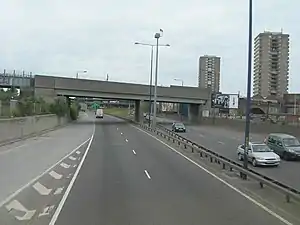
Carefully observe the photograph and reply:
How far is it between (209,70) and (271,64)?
2396cm

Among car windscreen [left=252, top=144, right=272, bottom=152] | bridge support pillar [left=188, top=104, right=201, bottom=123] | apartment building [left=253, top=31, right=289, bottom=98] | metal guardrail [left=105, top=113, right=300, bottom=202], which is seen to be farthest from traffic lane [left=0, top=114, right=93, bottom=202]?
apartment building [left=253, top=31, right=289, bottom=98]

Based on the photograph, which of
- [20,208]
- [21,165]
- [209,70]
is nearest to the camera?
[20,208]

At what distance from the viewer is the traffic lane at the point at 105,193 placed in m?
10.8

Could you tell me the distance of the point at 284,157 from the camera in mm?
30969

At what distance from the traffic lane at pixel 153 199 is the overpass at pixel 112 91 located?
58.9 meters

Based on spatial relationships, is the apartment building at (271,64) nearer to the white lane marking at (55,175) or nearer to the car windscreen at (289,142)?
the car windscreen at (289,142)

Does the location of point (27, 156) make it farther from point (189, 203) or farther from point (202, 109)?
point (202, 109)

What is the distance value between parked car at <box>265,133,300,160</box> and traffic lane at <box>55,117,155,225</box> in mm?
10620

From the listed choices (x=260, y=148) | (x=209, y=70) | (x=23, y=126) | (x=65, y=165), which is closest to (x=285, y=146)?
(x=260, y=148)

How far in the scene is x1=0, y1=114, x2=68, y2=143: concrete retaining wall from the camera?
35.5 metres

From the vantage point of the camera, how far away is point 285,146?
102ft

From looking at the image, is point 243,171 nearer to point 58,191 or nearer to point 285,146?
point 58,191

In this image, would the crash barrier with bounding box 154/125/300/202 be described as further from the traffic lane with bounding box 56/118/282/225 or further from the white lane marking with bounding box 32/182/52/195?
the white lane marking with bounding box 32/182/52/195

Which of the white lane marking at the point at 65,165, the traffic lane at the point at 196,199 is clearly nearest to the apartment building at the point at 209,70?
the white lane marking at the point at 65,165
